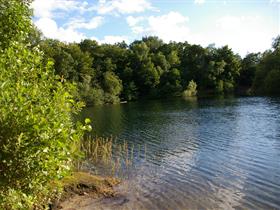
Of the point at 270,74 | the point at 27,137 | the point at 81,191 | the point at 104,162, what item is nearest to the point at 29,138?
the point at 27,137

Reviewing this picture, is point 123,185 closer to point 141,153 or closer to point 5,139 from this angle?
point 141,153

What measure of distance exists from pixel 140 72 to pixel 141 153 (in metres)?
81.3

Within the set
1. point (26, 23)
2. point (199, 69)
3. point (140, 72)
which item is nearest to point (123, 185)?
point (26, 23)

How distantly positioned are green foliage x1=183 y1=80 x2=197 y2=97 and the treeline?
246cm

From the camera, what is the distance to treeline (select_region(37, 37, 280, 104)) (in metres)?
90.1

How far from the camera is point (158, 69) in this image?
4245 inches

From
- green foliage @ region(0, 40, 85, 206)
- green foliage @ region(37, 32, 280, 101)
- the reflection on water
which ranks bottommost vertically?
the reflection on water

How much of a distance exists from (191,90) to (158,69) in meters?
12.4

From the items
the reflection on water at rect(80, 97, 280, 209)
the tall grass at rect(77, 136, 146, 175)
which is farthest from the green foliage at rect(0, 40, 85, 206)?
the tall grass at rect(77, 136, 146, 175)

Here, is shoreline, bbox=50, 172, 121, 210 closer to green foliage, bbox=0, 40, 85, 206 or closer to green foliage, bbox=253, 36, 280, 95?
green foliage, bbox=0, 40, 85, 206

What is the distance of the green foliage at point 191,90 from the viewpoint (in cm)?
10273

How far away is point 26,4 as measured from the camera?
40.3 feet

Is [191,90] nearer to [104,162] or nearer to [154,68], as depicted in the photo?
[154,68]

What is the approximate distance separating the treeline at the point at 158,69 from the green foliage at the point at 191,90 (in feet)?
8.06
